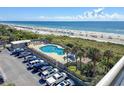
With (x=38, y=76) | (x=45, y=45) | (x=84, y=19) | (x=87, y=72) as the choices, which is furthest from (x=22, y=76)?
(x=84, y=19)

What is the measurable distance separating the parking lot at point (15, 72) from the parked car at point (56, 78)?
0.14 metres

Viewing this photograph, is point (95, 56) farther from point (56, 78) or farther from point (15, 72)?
point (15, 72)

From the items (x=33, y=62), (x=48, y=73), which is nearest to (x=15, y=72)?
(x=33, y=62)

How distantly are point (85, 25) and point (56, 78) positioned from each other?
2.55 ft

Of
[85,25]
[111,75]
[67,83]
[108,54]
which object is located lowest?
[67,83]

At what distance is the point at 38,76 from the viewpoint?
3773 mm

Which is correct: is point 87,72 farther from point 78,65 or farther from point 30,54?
point 30,54

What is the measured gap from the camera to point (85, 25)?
386cm

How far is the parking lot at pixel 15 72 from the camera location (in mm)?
3711

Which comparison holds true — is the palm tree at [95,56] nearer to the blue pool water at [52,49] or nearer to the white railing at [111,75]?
the white railing at [111,75]

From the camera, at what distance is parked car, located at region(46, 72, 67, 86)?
12.2 feet

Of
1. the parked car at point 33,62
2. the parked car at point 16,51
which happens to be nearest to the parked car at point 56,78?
the parked car at point 33,62

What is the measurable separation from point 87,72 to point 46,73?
1.70 feet
